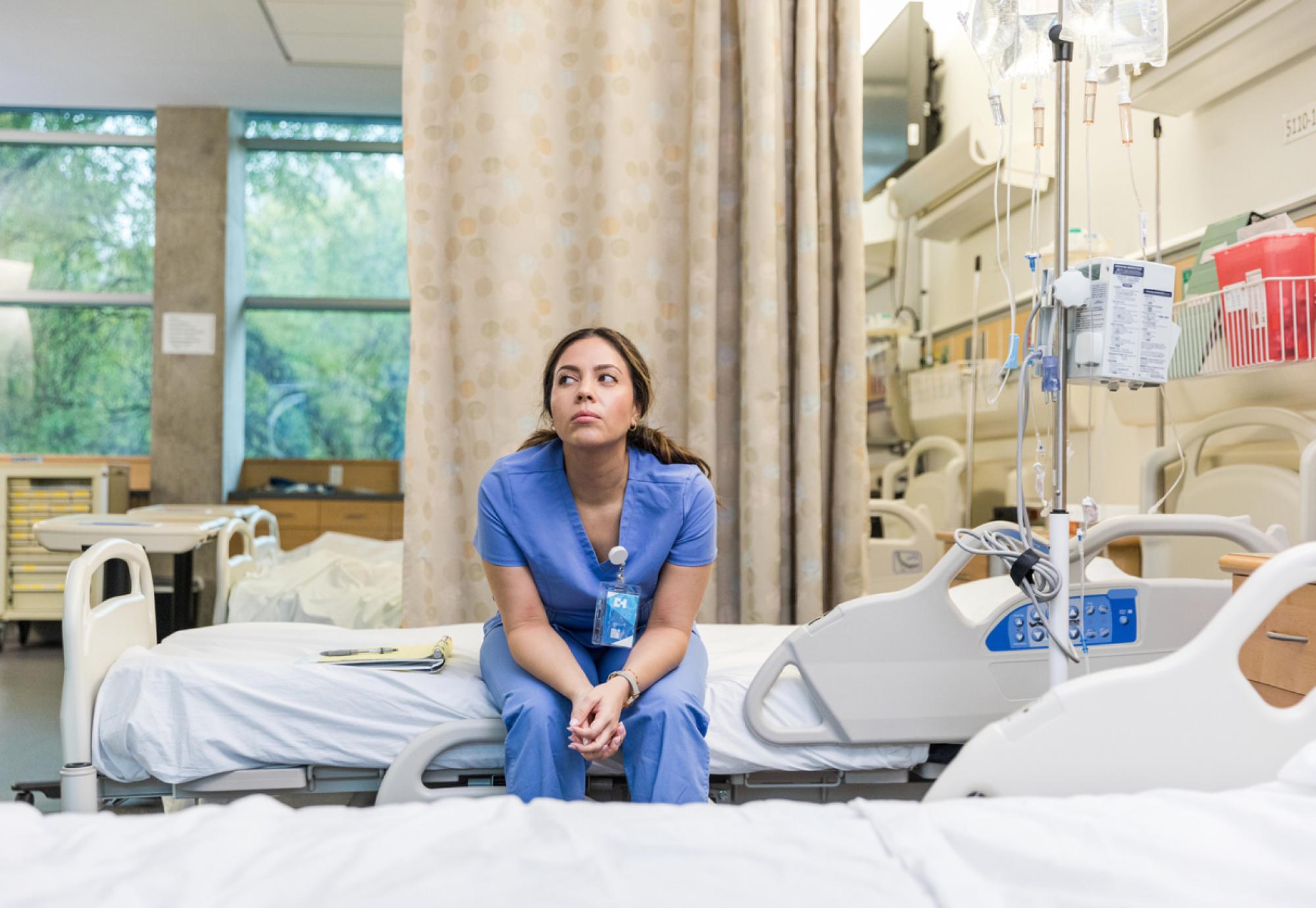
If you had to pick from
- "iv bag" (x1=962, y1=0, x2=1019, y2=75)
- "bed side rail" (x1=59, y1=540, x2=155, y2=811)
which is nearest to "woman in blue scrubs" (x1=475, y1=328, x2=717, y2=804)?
"bed side rail" (x1=59, y1=540, x2=155, y2=811)

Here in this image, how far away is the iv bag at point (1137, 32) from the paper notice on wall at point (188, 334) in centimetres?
576

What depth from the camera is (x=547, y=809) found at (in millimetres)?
1108

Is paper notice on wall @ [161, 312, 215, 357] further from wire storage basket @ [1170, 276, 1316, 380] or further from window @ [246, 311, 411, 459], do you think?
wire storage basket @ [1170, 276, 1316, 380]

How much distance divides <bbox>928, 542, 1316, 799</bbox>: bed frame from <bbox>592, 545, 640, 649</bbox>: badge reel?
2.30 feet

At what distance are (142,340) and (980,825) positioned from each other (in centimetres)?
679

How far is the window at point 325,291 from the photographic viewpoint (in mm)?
6754

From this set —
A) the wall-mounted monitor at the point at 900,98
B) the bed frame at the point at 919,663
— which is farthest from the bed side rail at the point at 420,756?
the wall-mounted monitor at the point at 900,98

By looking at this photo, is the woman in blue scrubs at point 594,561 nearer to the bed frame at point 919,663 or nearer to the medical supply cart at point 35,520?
the bed frame at point 919,663

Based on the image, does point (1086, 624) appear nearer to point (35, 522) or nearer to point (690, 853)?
point (690, 853)

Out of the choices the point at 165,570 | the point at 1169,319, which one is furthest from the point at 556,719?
the point at 165,570

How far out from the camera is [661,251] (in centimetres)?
288

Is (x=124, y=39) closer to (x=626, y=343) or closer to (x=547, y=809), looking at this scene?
(x=626, y=343)

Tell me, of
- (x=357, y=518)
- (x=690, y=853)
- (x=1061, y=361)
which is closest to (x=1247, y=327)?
(x=1061, y=361)

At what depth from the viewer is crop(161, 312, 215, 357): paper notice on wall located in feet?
20.6
